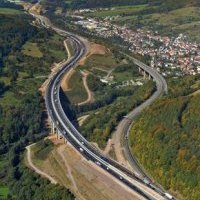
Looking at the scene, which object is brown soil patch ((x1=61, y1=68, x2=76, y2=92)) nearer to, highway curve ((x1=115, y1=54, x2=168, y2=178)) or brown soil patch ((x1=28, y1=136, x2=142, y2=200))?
highway curve ((x1=115, y1=54, x2=168, y2=178))

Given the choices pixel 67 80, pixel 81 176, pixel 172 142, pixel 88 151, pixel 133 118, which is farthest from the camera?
pixel 67 80

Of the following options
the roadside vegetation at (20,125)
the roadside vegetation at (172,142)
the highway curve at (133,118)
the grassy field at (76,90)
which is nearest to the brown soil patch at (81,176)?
the roadside vegetation at (20,125)

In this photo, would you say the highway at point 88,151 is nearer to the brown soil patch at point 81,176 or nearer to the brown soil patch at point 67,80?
the brown soil patch at point 81,176

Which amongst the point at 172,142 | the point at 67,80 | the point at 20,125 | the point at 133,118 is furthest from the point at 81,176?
the point at 67,80

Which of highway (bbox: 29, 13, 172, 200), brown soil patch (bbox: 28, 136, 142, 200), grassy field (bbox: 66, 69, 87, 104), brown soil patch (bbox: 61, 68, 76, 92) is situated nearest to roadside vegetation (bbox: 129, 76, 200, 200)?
highway (bbox: 29, 13, 172, 200)

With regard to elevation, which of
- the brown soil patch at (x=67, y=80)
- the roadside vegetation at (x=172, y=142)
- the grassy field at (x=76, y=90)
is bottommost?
the grassy field at (x=76, y=90)

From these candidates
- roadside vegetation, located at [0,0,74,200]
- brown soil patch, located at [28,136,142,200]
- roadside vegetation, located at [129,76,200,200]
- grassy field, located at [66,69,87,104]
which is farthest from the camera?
grassy field, located at [66,69,87,104]

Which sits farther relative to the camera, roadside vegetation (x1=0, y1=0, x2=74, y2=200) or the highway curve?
the highway curve

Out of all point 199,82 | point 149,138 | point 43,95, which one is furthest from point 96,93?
point 149,138

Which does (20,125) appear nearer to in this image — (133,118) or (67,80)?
(133,118)
